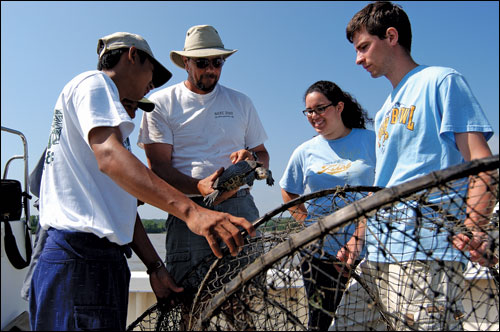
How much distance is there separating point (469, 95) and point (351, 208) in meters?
1.00

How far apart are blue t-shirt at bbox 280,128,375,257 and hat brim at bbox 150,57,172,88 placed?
45.6 inches

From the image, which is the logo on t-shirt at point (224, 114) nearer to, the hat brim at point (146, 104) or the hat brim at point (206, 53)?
Result: the hat brim at point (206, 53)

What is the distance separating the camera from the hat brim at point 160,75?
88.6 inches

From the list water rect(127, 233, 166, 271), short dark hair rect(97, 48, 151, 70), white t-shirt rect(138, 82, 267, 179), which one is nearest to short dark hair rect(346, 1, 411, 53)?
white t-shirt rect(138, 82, 267, 179)

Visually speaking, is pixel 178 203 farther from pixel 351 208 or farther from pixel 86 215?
pixel 351 208

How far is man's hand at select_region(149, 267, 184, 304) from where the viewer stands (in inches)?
78.0

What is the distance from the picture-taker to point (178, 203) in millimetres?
1417

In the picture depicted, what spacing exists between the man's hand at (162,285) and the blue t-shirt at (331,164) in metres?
1.01

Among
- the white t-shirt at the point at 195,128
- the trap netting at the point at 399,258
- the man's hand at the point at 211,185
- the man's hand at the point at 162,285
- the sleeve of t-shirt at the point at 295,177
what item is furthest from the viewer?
the sleeve of t-shirt at the point at 295,177

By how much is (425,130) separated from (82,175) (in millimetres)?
1509

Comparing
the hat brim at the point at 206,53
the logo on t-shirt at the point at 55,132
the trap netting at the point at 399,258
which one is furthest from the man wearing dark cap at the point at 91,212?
the hat brim at the point at 206,53

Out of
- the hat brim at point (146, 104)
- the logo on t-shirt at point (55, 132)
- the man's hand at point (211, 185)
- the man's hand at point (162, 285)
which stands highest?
the hat brim at point (146, 104)

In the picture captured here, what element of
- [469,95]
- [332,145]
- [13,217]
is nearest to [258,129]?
[332,145]

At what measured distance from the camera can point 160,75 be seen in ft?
7.73
